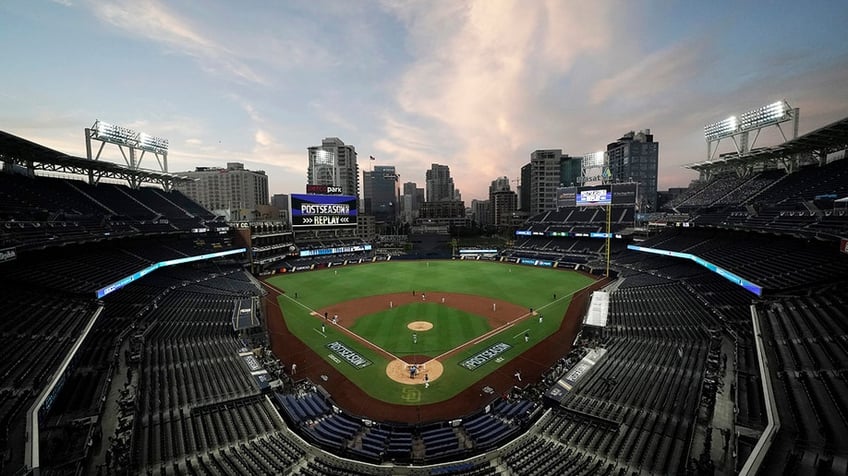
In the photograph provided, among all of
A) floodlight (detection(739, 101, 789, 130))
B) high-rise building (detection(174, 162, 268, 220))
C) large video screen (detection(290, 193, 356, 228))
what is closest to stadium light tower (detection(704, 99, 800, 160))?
floodlight (detection(739, 101, 789, 130))

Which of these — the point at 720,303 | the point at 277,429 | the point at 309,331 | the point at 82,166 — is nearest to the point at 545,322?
A: the point at 720,303

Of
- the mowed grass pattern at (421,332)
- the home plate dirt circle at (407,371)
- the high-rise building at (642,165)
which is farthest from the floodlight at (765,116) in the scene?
the high-rise building at (642,165)

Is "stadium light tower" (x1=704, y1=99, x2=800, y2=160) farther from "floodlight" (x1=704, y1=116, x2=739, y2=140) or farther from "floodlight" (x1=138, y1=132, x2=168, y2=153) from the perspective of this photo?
"floodlight" (x1=138, y1=132, x2=168, y2=153)

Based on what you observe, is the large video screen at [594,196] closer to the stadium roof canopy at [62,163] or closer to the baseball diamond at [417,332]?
the baseball diamond at [417,332]

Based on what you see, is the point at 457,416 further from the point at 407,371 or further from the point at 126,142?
the point at 126,142

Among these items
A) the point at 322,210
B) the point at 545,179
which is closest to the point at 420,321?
the point at 322,210

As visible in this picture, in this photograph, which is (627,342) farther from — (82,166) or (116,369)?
(82,166)
